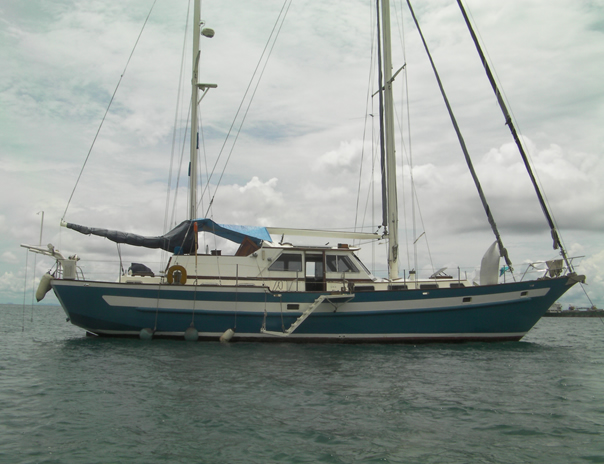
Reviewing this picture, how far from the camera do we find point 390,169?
17.0m

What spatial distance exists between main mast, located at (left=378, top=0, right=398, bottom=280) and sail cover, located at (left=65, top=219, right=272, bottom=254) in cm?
468

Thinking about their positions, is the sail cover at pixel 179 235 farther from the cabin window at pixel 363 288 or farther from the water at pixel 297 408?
the water at pixel 297 408

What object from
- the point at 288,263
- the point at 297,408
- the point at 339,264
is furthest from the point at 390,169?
the point at 297,408

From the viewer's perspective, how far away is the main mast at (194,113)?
1834 centimetres

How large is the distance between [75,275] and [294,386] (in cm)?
1029

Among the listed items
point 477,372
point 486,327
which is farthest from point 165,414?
point 486,327

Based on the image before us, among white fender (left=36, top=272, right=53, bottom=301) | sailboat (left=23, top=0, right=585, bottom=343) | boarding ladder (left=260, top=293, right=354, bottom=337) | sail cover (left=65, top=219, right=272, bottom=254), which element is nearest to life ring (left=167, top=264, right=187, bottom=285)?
sailboat (left=23, top=0, right=585, bottom=343)

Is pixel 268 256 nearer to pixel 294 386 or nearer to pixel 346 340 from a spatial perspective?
pixel 346 340

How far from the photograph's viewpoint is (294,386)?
912 centimetres

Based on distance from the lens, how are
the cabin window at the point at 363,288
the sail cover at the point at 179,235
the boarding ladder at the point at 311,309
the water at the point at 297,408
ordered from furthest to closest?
the sail cover at the point at 179,235, the cabin window at the point at 363,288, the boarding ladder at the point at 311,309, the water at the point at 297,408

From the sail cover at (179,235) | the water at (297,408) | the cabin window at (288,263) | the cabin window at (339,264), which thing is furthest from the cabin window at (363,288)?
the sail cover at (179,235)

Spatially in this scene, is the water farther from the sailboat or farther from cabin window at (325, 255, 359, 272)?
cabin window at (325, 255, 359, 272)

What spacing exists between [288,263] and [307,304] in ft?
6.49

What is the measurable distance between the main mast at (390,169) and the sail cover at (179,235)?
468 centimetres
